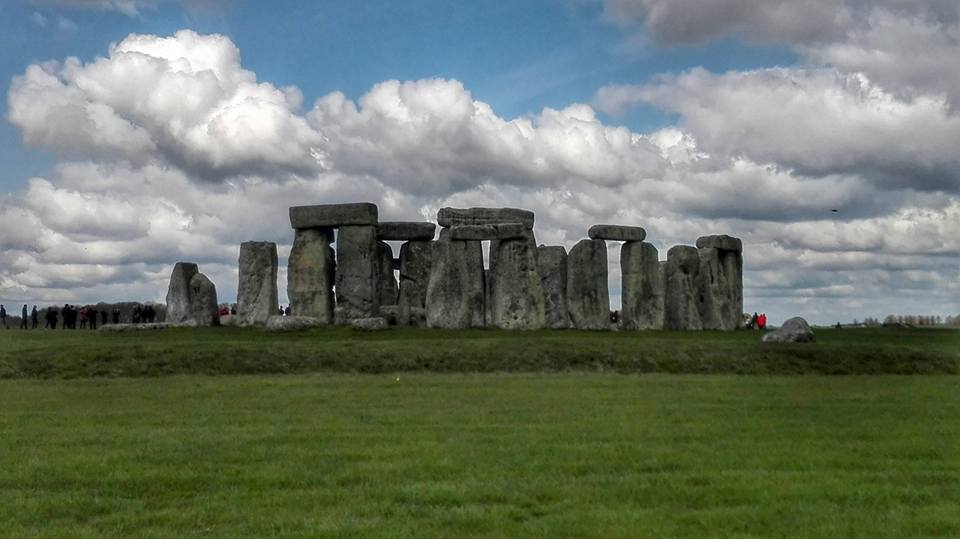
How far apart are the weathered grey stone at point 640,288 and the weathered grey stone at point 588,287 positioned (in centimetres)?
151

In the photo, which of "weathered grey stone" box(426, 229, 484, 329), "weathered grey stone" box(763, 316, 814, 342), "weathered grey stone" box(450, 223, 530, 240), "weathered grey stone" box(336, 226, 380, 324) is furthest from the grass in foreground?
"weathered grey stone" box(336, 226, 380, 324)

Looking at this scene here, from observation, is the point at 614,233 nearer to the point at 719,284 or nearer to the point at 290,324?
the point at 719,284

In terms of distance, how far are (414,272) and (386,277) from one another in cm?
201

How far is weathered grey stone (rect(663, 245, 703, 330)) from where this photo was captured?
36375 millimetres

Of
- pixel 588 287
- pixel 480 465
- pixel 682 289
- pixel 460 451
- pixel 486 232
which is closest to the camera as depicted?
pixel 480 465

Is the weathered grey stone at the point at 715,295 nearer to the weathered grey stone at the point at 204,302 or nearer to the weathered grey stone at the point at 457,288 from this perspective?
the weathered grey stone at the point at 457,288

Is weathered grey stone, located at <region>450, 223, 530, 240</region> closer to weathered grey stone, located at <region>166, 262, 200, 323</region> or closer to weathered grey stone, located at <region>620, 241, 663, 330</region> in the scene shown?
weathered grey stone, located at <region>620, 241, 663, 330</region>

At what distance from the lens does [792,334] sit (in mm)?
28484

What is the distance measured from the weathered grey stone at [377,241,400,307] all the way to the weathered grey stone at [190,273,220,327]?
515cm

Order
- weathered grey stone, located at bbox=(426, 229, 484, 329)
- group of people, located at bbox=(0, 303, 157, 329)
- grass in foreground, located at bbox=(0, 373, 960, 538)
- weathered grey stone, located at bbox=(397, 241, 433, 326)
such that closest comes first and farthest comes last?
grass in foreground, located at bbox=(0, 373, 960, 538)
weathered grey stone, located at bbox=(426, 229, 484, 329)
weathered grey stone, located at bbox=(397, 241, 433, 326)
group of people, located at bbox=(0, 303, 157, 329)

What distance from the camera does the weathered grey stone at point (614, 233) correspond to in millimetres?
35438

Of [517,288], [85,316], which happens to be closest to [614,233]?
[517,288]

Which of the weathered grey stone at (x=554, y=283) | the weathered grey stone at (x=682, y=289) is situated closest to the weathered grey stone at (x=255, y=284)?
the weathered grey stone at (x=554, y=283)

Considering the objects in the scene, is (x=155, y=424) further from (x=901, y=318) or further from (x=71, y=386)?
(x=901, y=318)
